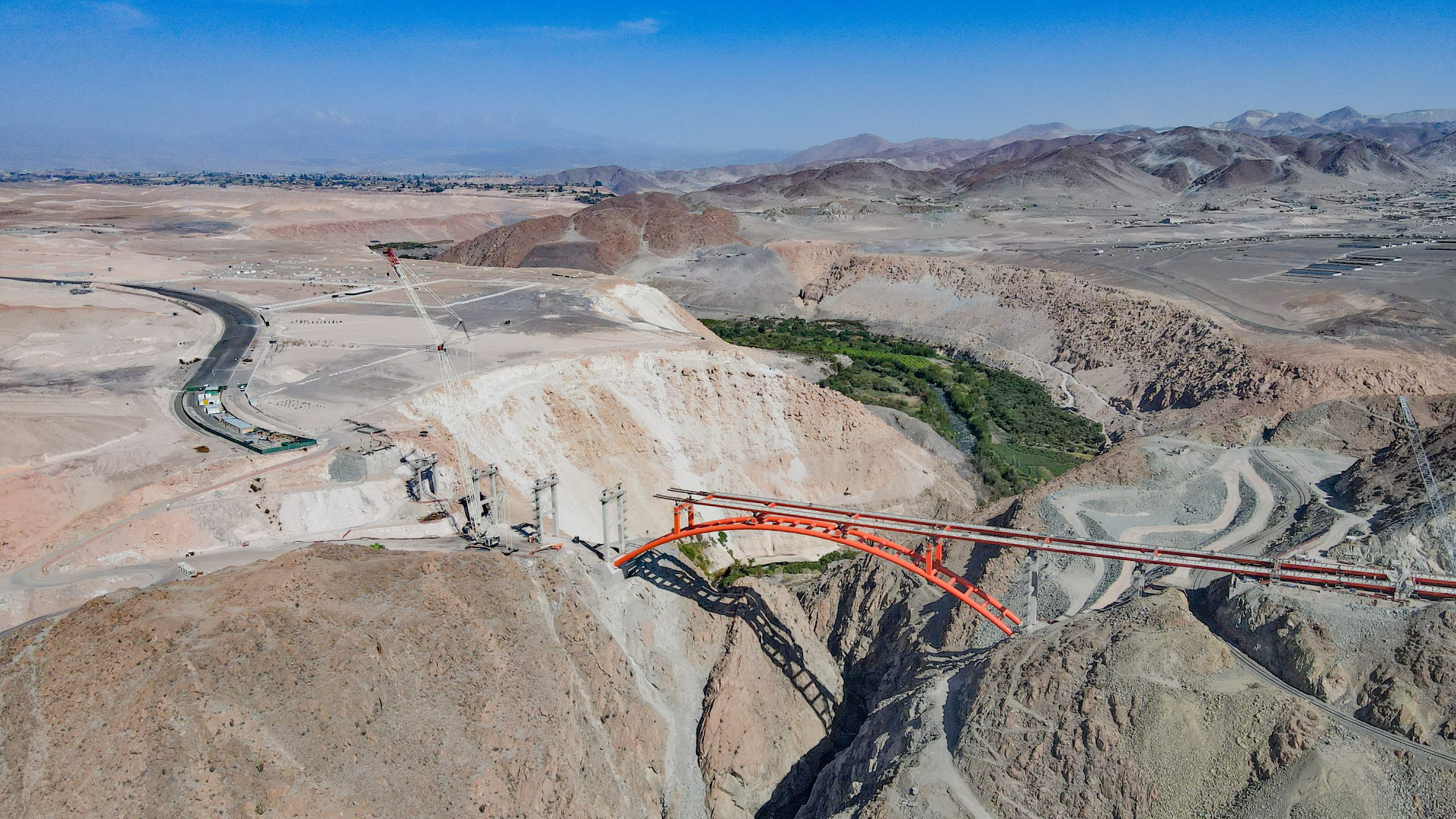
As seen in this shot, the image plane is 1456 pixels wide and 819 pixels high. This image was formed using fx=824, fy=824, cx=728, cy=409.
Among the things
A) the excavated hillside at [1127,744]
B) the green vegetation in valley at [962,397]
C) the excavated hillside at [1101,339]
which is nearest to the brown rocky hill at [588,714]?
the excavated hillside at [1127,744]

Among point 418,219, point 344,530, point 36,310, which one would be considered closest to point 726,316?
point 36,310

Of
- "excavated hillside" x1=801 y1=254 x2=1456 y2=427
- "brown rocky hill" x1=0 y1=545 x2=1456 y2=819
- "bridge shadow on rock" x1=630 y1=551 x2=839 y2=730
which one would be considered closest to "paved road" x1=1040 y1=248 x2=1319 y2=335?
"excavated hillside" x1=801 y1=254 x2=1456 y2=427

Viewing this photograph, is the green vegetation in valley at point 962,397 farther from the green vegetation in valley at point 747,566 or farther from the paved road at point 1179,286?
the paved road at point 1179,286

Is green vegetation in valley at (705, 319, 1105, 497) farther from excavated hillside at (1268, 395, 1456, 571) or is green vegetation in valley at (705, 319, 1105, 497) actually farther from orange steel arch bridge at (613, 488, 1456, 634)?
orange steel arch bridge at (613, 488, 1456, 634)

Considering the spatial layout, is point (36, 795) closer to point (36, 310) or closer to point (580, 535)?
point (580, 535)

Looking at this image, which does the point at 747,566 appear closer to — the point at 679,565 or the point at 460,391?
the point at 679,565

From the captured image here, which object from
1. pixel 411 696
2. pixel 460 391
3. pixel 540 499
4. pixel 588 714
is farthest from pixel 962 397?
pixel 411 696
